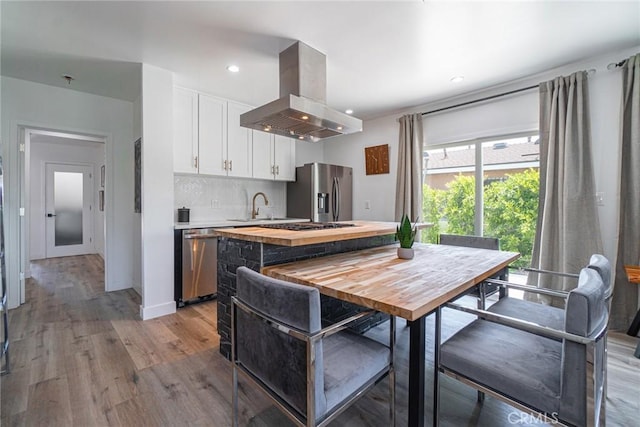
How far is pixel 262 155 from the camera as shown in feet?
13.5

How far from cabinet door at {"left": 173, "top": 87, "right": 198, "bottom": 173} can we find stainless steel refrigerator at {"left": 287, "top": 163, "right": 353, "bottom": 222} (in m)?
1.60

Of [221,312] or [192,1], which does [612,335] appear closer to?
[221,312]

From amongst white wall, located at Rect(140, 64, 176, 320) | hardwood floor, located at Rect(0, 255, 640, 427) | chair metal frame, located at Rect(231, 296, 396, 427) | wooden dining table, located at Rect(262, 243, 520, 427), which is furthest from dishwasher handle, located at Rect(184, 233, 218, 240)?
chair metal frame, located at Rect(231, 296, 396, 427)

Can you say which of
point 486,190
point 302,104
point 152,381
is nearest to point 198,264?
point 152,381

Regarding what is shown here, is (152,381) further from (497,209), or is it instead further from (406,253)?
(497,209)

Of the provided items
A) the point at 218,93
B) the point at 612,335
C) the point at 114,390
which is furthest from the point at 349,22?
the point at 612,335

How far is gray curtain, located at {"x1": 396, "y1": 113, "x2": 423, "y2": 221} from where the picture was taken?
386 centimetres

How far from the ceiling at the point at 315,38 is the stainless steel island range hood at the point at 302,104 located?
0.11 metres

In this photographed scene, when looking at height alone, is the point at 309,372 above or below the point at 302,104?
below

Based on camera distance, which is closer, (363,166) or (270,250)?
(270,250)

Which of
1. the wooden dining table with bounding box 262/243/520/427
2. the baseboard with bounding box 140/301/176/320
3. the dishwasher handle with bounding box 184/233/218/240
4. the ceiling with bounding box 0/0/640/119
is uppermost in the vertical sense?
the ceiling with bounding box 0/0/640/119

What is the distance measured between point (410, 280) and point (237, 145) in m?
3.19

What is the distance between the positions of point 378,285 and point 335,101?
323 cm

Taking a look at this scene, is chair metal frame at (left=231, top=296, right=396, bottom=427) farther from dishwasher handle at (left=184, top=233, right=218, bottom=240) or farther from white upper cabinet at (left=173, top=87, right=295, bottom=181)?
white upper cabinet at (left=173, top=87, right=295, bottom=181)
